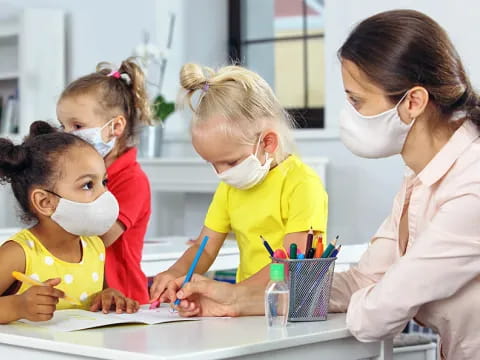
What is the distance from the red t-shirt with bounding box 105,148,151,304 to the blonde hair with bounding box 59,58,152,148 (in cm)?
9

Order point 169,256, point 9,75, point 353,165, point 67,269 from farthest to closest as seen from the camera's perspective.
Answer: point 9,75 → point 353,165 → point 169,256 → point 67,269

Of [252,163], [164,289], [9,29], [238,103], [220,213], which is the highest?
[9,29]

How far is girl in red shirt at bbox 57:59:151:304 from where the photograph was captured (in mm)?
2230

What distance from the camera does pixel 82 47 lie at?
567cm

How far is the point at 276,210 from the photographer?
1.93m

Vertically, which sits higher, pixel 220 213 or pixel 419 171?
pixel 419 171

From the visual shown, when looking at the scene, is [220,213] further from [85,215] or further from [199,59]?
[199,59]

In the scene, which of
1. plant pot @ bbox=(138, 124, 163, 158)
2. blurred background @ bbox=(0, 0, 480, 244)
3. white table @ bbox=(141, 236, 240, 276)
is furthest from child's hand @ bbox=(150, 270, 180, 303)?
plant pot @ bbox=(138, 124, 163, 158)

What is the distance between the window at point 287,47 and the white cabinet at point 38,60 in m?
1.07

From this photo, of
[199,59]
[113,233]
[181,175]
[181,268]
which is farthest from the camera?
[199,59]

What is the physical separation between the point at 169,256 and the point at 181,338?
1402 millimetres

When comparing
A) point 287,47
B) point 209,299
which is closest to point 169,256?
point 209,299

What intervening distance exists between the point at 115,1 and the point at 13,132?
1018 millimetres

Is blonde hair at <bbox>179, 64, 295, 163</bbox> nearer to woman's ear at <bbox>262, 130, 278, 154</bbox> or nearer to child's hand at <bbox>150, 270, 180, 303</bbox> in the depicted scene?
woman's ear at <bbox>262, 130, 278, 154</bbox>
